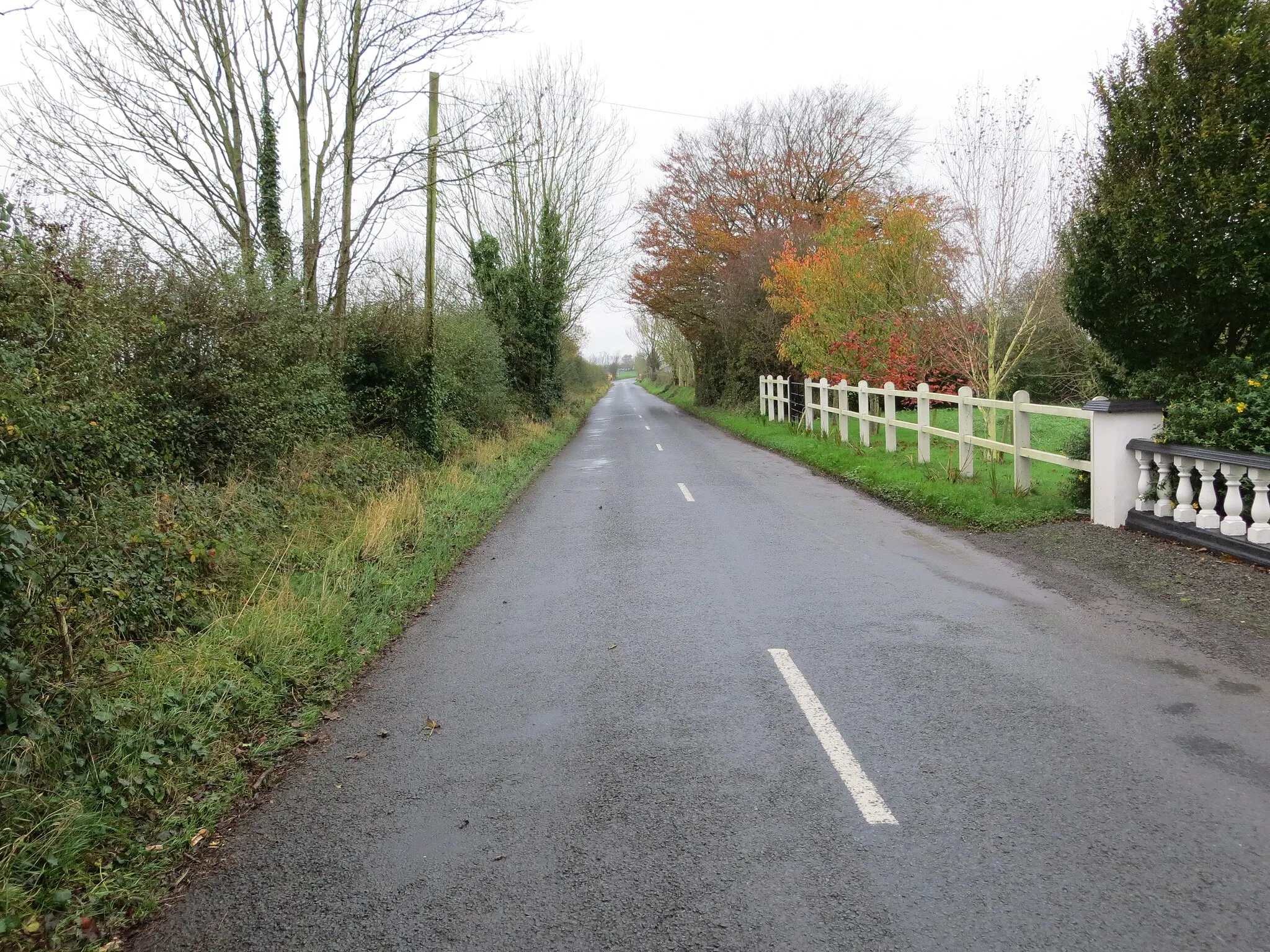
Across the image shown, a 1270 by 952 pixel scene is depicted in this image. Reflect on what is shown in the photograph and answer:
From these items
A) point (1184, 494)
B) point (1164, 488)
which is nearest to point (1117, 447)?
point (1164, 488)

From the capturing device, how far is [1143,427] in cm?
878

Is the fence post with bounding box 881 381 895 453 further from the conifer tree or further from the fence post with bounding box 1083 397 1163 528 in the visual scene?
the fence post with bounding box 1083 397 1163 528

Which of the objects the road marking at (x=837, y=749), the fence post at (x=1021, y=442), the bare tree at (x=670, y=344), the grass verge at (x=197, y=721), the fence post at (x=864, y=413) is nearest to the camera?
the grass verge at (x=197, y=721)

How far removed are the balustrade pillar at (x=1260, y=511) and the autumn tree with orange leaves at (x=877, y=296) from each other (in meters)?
8.21

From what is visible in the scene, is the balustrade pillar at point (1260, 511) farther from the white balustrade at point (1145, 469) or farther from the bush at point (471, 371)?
the bush at point (471, 371)

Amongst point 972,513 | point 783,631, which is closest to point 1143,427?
point 972,513

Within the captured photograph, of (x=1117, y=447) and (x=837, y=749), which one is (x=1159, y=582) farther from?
(x=837, y=749)

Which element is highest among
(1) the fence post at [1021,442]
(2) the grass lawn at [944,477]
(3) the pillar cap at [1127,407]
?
(3) the pillar cap at [1127,407]

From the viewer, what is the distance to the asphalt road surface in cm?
288

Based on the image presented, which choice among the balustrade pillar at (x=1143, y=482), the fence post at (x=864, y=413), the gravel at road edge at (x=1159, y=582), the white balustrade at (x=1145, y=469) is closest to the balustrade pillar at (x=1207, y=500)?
the white balustrade at (x=1145, y=469)

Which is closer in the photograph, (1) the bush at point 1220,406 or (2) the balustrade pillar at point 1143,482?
(1) the bush at point 1220,406

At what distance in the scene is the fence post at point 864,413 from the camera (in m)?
18.0

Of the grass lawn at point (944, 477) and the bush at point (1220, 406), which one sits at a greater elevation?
the bush at point (1220, 406)

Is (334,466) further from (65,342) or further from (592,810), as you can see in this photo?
(592,810)
